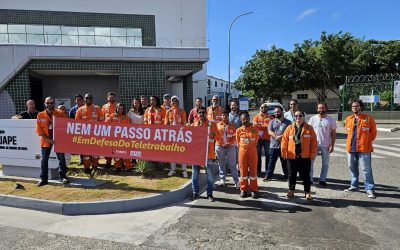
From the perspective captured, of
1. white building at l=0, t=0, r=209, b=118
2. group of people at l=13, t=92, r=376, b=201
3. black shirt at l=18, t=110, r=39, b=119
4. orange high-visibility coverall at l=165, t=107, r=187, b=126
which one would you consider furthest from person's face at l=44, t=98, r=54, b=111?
white building at l=0, t=0, r=209, b=118

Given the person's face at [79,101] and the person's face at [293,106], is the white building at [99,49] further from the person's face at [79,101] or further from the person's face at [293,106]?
the person's face at [293,106]

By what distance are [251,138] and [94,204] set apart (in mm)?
3174

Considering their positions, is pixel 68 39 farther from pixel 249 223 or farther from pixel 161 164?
pixel 249 223

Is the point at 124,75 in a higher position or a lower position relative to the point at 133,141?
higher

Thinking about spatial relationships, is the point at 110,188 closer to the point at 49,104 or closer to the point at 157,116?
the point at 157,116

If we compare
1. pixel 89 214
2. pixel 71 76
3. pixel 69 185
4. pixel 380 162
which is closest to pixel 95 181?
pixel 69 185

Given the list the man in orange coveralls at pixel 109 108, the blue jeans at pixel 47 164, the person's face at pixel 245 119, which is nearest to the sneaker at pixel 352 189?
the person's face at pixel 245 119

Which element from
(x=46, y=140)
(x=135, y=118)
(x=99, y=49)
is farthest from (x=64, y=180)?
(x=99, y=49)

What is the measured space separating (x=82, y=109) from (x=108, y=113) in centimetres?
67

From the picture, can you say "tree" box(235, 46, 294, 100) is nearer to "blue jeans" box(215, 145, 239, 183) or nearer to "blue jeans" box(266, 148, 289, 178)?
"blue jeans" box(266, 148, 289, 178)

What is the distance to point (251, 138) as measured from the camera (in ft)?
21.2

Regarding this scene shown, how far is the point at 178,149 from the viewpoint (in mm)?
6719

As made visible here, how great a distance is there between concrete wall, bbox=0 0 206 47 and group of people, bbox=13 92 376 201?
45.2 feet

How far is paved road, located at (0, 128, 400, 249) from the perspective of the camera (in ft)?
14.6
